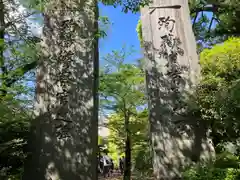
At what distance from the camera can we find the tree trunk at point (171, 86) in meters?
7.16

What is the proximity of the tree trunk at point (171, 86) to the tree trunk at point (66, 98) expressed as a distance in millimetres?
1817

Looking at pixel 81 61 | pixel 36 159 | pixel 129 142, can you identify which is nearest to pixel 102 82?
pixel 129 142

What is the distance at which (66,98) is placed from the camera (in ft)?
20.5

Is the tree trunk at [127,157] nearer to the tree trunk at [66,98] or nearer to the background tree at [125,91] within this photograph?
the background tree at [125,91]

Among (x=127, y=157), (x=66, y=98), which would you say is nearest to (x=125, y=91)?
(x=127, y=157)

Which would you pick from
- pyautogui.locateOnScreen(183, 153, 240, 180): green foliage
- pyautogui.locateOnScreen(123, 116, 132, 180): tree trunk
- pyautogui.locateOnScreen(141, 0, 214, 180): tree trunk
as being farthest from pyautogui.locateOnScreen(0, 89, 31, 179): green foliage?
pyautogui.locateOnScreen(123, 116, 132, 180): tree trunk

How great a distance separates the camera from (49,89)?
6.34 m

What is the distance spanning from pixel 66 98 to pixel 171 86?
2850mm

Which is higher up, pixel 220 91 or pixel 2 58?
pixel 2 58

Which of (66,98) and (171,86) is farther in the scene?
(171,86)

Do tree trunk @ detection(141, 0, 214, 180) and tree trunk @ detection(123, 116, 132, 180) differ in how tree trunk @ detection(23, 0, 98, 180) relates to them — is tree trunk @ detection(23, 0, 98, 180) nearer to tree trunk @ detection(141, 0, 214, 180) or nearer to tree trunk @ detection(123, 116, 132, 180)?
tree trunk @ detection(141, 0, 214, 180)

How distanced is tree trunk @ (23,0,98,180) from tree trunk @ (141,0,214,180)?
1817mm

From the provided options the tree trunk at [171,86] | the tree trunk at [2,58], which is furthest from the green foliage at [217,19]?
the tree trunk at [2,58]

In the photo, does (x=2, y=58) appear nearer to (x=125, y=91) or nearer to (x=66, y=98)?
(x=66, y=98)
